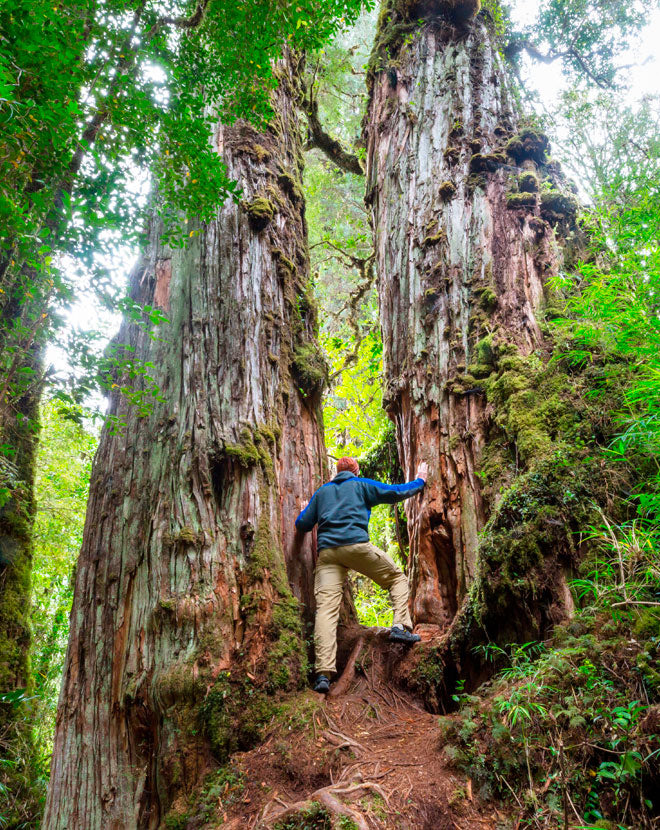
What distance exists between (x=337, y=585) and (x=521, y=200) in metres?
4.54

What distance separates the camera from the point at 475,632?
152 inches

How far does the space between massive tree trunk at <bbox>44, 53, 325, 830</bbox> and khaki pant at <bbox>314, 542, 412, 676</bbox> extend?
0.24 metres

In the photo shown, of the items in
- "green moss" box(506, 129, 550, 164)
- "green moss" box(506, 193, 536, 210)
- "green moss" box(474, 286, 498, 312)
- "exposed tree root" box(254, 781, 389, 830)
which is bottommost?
"exposed tree root" box(254, 781, 389, 830)

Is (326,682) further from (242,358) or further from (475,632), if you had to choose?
(242,358)

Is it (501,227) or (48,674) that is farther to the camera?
(48,674)

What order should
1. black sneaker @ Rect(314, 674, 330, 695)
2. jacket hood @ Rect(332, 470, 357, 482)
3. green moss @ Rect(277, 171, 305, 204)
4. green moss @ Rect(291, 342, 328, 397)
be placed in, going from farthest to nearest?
green moss @ Rect(277, 171, 305, 204), green moss @ Rect(291, 342, 328, 397), jacket hood @ Rect(332, 470, 357, 482), black sneaker @ Rect(314, 674, 330, 695)

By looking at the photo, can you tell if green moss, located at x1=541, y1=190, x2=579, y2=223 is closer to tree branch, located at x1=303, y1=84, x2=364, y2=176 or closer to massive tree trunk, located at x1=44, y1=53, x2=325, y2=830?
massive tree trunk, located at x1=44, y1=53, x2=325, y2=830

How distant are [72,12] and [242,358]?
2842mm

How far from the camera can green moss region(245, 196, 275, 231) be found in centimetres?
565

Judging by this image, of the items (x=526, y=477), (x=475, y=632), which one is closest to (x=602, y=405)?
(x=526, y=477)

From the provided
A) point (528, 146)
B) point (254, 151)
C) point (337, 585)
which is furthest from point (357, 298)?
point (337, 585)

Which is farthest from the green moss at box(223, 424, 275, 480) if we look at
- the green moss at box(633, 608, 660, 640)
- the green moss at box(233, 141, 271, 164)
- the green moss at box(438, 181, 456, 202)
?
the green moss at box(438, 181, 456, 202)

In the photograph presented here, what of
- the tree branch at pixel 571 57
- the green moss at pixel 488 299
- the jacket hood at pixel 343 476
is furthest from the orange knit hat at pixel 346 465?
the tree branch at pixel 571 57

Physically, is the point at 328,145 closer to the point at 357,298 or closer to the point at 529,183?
the point at 357,298
